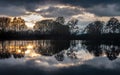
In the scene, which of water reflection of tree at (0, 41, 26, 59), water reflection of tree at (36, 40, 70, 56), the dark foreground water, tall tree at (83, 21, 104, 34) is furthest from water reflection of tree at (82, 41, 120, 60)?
tall tree at (83, 21, 104, 34)

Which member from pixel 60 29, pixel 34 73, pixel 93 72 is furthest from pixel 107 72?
pixel 60 29

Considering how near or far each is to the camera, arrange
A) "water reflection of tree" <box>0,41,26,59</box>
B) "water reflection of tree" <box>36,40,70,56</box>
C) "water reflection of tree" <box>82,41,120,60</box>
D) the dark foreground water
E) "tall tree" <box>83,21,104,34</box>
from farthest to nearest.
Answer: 1. "tall tree" <box>83,21,104,34</box>
2. "water reflection of tree" <box>36,40,70,56</box>
3. "water reflection of tree" <box>82,41,120,60</box>
4. "water reflection of tree" <box>0,41,26,59</box>
5. the dark foreground water

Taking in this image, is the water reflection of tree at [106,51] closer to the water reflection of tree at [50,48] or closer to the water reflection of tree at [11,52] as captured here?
the water reflection of tree at [50,48]

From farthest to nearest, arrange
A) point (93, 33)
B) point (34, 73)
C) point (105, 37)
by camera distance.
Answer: point (93, 33), point (105, 37), point (34, 73)

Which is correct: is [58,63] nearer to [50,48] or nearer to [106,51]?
[106,51]

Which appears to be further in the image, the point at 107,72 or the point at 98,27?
the point at 98,27

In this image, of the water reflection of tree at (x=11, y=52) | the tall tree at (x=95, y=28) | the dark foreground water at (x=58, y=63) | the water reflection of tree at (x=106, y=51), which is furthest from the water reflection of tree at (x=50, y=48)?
the tall tree at (x=95, y=28)

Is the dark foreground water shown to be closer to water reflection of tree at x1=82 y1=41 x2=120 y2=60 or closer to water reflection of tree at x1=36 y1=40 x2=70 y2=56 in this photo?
water reflection of tree at x1=82 y1=41 x2=120 y2=60

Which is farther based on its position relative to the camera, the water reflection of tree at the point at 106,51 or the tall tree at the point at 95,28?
the tall tree at the point at 95,28

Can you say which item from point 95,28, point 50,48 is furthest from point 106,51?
point 95,28

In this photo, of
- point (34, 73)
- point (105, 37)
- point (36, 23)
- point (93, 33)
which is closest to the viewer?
point (34, 73)

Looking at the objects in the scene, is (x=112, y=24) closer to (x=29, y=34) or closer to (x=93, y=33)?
(x=93, y=33)

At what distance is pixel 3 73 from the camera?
26.7 meters

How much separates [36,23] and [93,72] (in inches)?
5435
